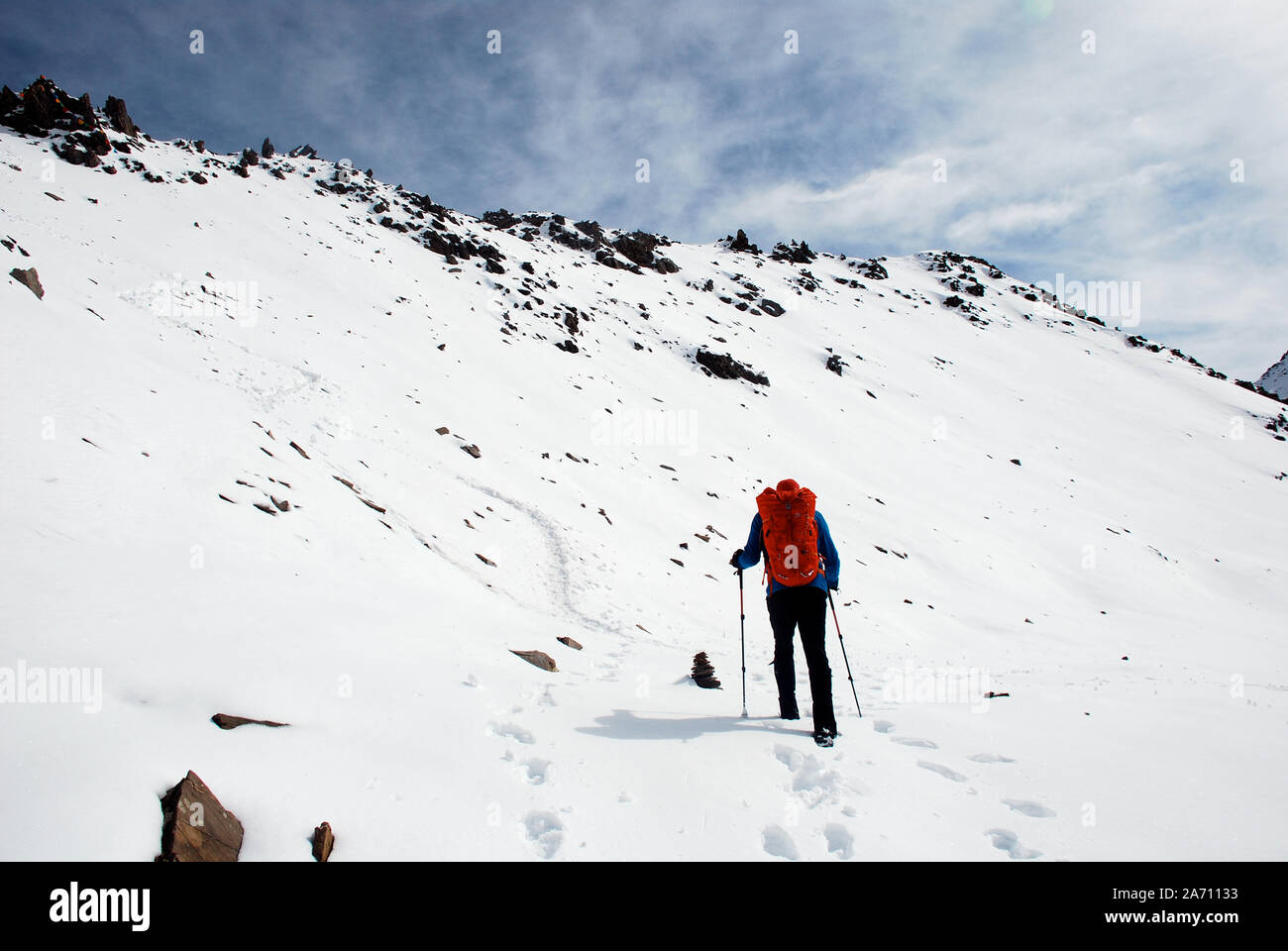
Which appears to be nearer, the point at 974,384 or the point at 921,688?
the point at 921,688

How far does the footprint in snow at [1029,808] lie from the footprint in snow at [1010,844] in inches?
17.3

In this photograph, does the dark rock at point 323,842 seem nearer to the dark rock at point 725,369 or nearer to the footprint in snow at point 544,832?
the footprint in snow at point 544,832

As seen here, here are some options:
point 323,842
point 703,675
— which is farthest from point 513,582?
point 323,842

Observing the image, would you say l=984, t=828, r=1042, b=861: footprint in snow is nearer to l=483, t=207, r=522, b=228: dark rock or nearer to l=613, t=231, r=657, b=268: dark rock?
l=613, t=231, r=657, b=268: dark rock

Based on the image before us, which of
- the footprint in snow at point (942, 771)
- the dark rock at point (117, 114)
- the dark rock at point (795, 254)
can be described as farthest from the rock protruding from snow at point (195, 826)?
the dark rock at point (795, 254)

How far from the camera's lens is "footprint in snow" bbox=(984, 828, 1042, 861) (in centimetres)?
405

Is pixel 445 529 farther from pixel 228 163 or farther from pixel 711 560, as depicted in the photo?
pixel 228 163

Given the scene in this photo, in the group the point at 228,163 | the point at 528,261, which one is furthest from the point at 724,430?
the point at 228,163

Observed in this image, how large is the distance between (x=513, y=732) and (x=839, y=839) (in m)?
2.99

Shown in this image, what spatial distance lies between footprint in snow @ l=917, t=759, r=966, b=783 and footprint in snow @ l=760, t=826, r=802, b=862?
206 centimetres

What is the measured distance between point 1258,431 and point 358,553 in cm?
7759

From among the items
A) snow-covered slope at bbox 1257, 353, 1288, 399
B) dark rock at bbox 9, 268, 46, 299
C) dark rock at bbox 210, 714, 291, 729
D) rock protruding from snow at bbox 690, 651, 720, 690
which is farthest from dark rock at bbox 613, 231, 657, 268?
snow-covered slope at bbox 1257, 353, 1288, 399

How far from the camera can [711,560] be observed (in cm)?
1756

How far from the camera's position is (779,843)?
4109 millimetres
